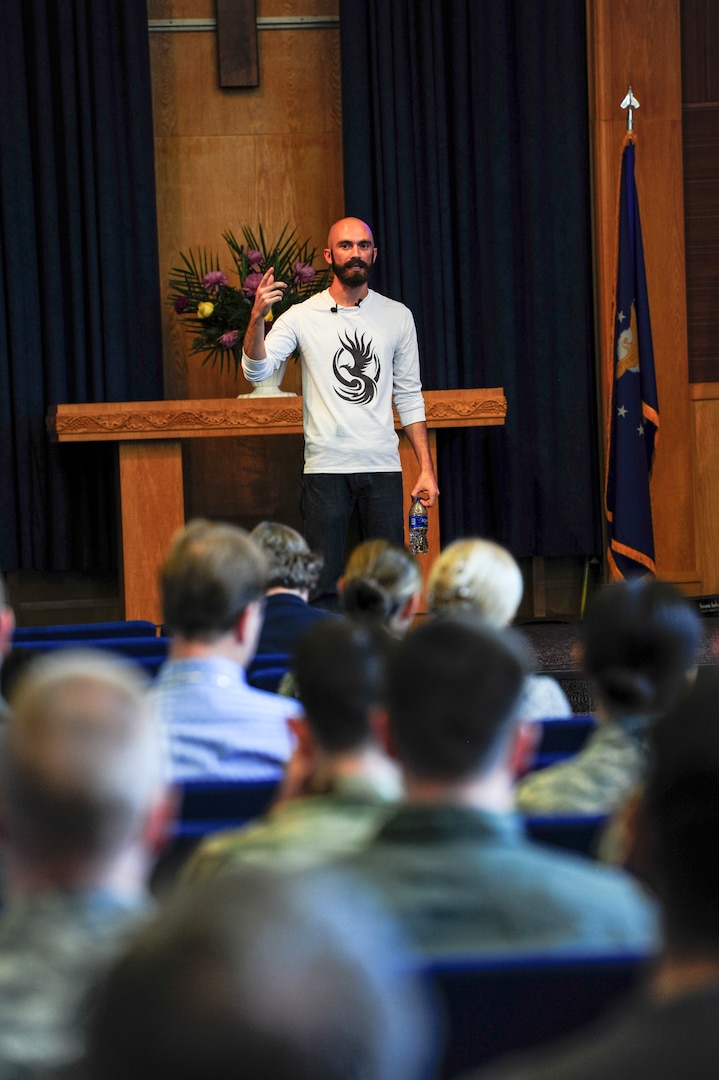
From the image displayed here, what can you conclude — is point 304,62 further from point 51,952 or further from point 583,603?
point 51,952

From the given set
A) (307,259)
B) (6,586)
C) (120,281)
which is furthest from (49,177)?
(6,586)

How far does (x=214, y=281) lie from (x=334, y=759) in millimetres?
4804

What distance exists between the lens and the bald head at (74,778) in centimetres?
94

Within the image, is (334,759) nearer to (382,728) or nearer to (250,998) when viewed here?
(382,728)

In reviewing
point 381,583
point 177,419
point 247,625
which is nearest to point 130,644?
point 381,583

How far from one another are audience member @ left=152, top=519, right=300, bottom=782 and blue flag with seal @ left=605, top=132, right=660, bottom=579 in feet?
14.0

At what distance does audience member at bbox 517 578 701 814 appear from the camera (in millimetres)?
1836

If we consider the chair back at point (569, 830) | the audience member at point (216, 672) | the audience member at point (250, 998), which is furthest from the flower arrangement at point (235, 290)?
the audience member at point (250, 998)

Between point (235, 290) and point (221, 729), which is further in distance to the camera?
point (235, 290)

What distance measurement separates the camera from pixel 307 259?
6770 mm

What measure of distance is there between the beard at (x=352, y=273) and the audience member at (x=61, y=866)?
4281 millimetres

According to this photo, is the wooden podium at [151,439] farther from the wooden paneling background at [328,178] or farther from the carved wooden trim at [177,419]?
the wooden paneling background at [328,178]

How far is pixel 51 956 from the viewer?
3.07 ft

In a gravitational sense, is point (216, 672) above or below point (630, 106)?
below
